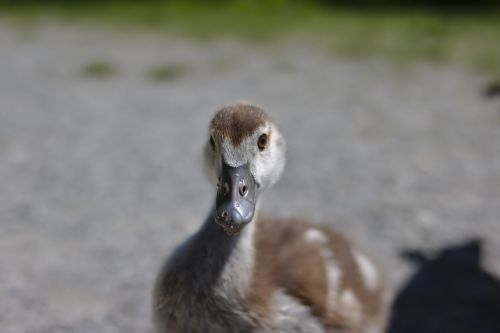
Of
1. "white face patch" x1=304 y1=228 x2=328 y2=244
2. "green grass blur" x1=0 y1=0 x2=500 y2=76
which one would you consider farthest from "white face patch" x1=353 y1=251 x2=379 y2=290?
"green grass blur" x1=0 y1=0 x2=500 y2=76

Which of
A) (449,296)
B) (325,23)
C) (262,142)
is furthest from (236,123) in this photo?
(325,23)

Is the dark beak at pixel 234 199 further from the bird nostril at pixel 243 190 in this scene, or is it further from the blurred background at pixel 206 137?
the blurred background at pixel 206 137

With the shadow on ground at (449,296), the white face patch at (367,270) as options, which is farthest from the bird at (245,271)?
the shadow on ground at (449,296)

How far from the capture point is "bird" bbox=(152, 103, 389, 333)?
2.47 metres

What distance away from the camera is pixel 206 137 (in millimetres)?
5254

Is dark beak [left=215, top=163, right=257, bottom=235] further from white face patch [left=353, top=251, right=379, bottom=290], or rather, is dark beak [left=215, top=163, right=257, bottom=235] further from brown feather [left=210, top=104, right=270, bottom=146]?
white face patch [left=353, top=251, right=379, bottom=290]

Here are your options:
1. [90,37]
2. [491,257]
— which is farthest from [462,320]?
[90,37]

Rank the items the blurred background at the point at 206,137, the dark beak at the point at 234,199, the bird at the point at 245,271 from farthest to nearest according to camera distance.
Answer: the blurred background at the point at 206,137 → the bird at the point at 245,271 → the dark beak at the point at 234,199

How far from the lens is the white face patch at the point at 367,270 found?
3229 mm

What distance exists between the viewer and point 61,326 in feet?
11.0

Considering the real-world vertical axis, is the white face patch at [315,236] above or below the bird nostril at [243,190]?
above

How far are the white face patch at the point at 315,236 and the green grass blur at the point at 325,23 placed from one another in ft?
14.0

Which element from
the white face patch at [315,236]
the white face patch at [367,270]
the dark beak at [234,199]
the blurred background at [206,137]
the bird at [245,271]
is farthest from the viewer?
the blurred background at [206,137]

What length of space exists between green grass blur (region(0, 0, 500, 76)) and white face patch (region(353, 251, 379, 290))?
13.2ft
